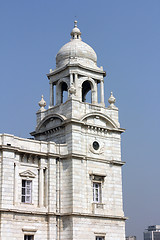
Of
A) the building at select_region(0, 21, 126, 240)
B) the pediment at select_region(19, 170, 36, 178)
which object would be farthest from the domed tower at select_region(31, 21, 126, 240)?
the pediment at select_region(19, 170, 36, 178)

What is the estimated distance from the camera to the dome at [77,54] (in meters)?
41.7

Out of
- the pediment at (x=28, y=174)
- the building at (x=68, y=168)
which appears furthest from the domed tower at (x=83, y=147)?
the pediment at (x=28, y=174)

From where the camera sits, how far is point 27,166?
117 ft

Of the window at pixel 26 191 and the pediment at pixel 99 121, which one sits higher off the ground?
the pediment at pixel 99 121

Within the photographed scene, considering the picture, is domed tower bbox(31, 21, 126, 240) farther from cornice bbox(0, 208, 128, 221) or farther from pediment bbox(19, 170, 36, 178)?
pediment bbox(19, 170, 36, 178)

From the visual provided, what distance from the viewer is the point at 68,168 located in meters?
36.8

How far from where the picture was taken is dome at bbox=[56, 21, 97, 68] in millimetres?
41719

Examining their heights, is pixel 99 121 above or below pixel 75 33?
below

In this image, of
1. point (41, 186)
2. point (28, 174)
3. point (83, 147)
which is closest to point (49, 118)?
point (83, 147)

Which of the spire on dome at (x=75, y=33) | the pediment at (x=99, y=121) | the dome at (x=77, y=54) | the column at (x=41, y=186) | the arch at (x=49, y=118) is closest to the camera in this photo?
the column at (x=41, y=186)

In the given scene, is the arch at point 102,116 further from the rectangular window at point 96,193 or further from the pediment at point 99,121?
the rectangular window at point 96,193

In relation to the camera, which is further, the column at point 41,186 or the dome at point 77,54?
the dome at point 77,54

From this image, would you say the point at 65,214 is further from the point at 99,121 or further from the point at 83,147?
the point at 99,121

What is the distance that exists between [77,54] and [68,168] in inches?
440
